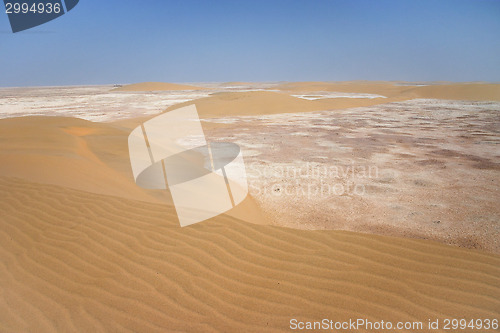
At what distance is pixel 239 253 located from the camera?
2.98 meters

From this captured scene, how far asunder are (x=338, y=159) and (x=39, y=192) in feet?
18.4

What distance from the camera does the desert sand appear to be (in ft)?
7.52

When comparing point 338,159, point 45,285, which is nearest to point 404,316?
point 45,285

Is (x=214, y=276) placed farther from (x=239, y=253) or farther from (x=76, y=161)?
(x=76, y=161)

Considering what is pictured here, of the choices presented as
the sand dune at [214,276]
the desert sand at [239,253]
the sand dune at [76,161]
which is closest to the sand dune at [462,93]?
the desert sand at [239,253]

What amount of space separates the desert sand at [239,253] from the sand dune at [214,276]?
0.01m

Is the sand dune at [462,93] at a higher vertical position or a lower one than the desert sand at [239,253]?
lower

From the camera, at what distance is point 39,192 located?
4188 millimetres

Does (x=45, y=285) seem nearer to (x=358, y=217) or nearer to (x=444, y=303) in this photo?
(x=444, y=303)

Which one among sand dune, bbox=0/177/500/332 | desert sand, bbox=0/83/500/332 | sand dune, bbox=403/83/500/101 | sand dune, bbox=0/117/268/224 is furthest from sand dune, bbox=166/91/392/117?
sand dune, bbox=0/177/500/332

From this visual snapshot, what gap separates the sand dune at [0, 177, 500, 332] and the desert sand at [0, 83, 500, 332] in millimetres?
10

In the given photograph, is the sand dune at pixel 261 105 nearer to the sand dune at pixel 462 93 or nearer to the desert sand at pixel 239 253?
the sand dune at pixel 462 93

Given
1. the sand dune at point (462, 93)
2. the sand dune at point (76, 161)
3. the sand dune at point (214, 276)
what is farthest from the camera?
the sand dune at point (462, 93)

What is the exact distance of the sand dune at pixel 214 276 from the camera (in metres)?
2.26
